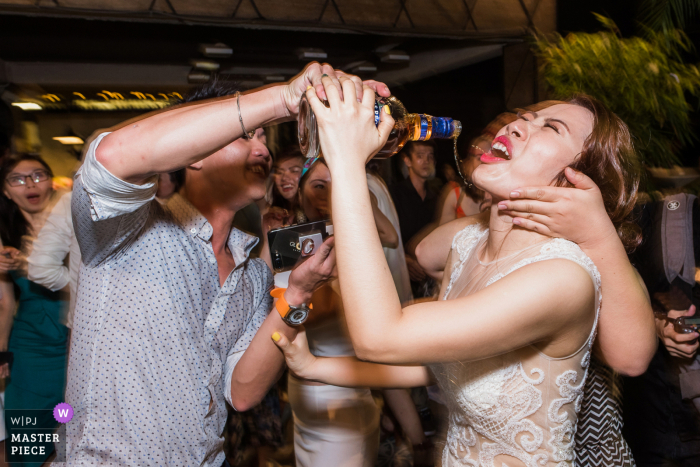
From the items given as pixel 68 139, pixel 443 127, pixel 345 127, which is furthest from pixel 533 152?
pixel 68 139

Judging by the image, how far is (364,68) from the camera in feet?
18.8

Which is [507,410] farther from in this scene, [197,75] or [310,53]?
[197,75]

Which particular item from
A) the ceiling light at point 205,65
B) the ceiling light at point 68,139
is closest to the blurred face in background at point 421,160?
the ceiling light at point 205,65

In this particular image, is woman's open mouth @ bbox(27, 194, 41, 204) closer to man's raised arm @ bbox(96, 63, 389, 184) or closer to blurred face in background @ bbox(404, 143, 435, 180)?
man's raised arm @ bbox(96, 63, 389, 184)

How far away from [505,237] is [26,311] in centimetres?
272

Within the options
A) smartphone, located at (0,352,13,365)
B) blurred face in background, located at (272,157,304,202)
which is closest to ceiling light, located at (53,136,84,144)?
smartphone, located at (0,352,13,365)

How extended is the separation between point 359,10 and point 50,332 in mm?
3824

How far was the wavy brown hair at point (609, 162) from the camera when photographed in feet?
3.75

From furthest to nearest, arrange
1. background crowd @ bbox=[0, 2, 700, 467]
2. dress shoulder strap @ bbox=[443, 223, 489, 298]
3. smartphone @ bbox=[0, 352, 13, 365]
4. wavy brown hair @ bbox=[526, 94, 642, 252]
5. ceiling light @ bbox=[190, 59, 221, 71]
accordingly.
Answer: ceiling light @ bbox=[190, 59, 221, 71] → smartphone @ bbox=[0, 352, 13, 365] → background crowd @ bbox=[0, 2, 700, 467] → dress shoulder strap @ bbox=[443, 223, 489, 298] → wavy brown hair @ bbox=[526, 94, 642, 252]

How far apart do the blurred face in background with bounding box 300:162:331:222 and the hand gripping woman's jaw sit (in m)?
→ 0.93

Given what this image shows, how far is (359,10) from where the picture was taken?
479 centimetres

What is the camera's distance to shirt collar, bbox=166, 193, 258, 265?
1254 millimetres

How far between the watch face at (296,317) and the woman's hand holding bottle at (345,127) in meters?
0.47

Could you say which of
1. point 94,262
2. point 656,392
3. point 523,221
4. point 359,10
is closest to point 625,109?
point 656,392
